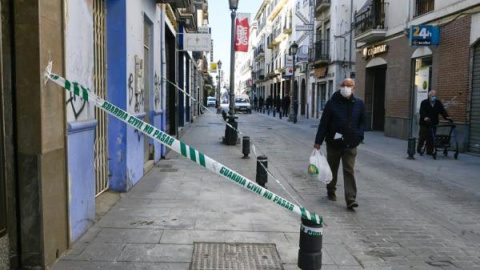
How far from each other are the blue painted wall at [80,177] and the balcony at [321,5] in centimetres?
2655

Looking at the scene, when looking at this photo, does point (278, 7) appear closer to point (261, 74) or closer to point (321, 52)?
point (261, 74)

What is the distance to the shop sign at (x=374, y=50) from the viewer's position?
63.5 ft

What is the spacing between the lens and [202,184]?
8.01 m

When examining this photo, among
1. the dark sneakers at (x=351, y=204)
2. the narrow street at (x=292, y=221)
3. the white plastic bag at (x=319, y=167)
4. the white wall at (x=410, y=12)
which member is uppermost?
the white wall at (x=410, y=12)

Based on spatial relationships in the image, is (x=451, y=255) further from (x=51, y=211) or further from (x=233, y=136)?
(x=233, y=136)

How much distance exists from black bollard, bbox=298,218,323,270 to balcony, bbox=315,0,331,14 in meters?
27.4

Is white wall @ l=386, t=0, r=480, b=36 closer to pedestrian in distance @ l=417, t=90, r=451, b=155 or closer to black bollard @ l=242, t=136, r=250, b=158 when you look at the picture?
pedestrian in distance @ l=417, t=90, r=451, b=155

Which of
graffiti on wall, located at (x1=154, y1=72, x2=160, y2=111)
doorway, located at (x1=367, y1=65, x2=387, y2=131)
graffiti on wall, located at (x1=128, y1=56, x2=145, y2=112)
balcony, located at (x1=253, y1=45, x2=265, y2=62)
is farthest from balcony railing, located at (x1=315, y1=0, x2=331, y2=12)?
balcony, located at (x1=253, y1=45, x2=265, y2=62)

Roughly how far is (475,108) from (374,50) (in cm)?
801

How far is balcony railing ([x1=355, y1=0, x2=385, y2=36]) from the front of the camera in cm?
1966

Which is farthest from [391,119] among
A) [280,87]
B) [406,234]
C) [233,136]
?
[280,87]

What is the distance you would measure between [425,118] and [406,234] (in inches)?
314

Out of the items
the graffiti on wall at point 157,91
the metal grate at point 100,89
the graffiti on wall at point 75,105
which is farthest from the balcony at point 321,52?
the graffiti on wall at point 75,105

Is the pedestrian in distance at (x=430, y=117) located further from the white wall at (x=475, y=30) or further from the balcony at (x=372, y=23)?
the balcony at (x=372, y=23)
